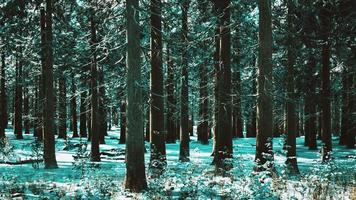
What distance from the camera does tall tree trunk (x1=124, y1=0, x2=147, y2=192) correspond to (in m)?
10.9

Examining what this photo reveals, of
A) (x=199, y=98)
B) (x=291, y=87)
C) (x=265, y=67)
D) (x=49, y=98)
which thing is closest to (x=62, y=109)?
(x=49, y=98)

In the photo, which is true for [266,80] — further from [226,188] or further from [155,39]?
[155,39]

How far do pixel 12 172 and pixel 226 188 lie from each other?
9.45 meters

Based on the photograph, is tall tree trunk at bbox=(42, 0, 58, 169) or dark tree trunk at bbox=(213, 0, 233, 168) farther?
tall tree trunk at bbox=(42, 0, 58, 169)

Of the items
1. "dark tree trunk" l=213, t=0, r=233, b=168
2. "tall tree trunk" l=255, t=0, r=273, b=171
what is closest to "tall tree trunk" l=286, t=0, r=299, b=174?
"dark tree trunk" l=213, t=0, r=233, b=168

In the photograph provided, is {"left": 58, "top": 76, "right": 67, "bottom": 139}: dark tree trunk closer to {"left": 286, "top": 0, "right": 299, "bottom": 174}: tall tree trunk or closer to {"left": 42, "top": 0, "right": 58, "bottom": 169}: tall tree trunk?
{"left": 42, "top": 0, "right": 58, "bottom": 169}: tall tree trunk

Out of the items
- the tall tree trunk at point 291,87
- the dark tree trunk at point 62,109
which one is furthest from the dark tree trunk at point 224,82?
the dark tree trunk at point 62,109

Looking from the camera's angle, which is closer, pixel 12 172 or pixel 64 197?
pixel 64 197

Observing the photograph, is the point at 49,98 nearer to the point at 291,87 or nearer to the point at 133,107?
the point at 133,107

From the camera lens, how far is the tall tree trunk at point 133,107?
10875 millimetres

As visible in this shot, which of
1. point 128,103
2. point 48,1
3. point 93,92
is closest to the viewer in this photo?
point 128,103

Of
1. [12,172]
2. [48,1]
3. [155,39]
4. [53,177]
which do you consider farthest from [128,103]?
[48,1]

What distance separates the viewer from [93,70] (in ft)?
65.6

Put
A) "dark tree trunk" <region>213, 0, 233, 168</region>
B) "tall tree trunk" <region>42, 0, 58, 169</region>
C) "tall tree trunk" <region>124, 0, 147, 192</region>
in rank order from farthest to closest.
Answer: "tall tree trunk" <region>42, 0, 58, 169</region> < "dark tree trunk" <region>213, 0, 233, 168</region> < "tall tree trunk" <region>124, 0, 147, 192</region>
